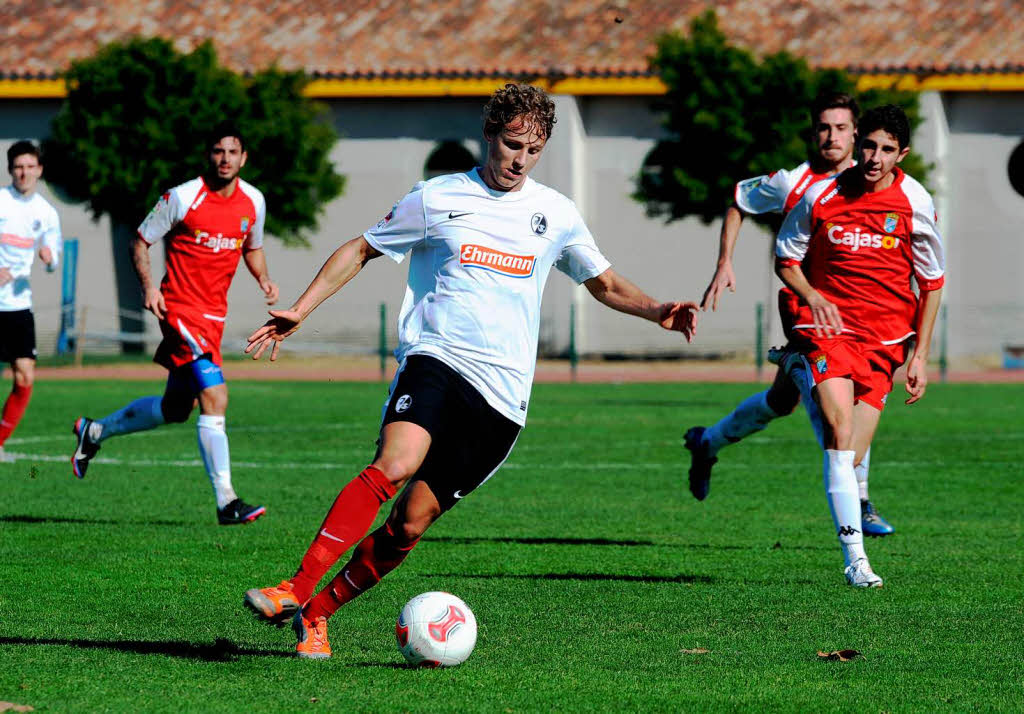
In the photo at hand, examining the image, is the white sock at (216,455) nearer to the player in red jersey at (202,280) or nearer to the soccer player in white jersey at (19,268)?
the player in red jersey at (202,280)

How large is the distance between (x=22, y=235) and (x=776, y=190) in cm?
738

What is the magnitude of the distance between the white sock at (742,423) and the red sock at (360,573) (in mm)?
3720

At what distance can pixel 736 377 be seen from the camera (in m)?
28.4

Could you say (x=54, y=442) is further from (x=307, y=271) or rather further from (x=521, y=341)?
(x=307, y=271)

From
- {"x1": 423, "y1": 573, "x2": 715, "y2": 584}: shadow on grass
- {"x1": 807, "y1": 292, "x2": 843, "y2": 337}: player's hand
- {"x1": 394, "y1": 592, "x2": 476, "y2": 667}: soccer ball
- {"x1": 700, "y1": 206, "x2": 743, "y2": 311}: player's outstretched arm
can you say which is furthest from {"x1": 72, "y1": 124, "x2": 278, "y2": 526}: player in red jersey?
{"x1": 394, "y1": 592, "x2": 476, "y2": 667}: soccer ball

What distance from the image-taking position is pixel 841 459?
25.9 feet

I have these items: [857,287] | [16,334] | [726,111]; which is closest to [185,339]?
[16,334]

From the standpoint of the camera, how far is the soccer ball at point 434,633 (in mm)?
5707

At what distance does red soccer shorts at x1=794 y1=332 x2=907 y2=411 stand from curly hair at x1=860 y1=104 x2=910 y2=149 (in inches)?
39.3

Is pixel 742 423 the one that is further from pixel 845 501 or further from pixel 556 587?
pixel 556 587

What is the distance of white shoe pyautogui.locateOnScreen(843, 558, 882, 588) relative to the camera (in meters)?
7.55

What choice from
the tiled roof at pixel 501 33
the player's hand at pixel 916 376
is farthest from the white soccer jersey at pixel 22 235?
the tiled roof at pixel 501 33

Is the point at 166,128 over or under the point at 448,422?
over

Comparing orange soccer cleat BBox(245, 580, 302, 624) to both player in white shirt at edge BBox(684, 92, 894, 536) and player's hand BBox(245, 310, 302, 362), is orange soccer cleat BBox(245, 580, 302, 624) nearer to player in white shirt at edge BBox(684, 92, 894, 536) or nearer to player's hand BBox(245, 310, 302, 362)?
player's hand BBox(245, 310, 302, 362)
